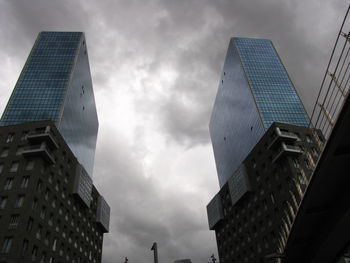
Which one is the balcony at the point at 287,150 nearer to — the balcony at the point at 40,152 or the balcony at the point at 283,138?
the balcony at the point at 283,138

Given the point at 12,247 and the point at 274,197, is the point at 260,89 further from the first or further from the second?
the point at 12,247

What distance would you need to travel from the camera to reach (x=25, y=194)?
173 ft

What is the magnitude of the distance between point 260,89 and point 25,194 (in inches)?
3786

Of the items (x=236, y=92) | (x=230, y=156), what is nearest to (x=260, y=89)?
(x=236, y=92)

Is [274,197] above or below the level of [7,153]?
below

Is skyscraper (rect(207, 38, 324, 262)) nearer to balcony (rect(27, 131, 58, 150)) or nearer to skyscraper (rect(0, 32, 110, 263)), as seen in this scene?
skyscraper (rect(0, 32, 110, 263))

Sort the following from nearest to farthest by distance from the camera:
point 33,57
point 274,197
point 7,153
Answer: point 7,153
point 274,197
point 33,57

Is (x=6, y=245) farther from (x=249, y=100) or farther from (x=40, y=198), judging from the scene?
(x=249, y=100)

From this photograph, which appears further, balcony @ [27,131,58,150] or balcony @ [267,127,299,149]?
balcony @ [267,127,299,149]

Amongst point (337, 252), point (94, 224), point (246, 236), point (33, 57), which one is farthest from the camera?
point (33, 57)

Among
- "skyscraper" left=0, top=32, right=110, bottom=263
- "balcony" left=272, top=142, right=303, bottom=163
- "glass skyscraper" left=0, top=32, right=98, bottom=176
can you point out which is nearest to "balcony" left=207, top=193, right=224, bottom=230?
"skyscraper" left=0, top=32, right=110, bottom=263

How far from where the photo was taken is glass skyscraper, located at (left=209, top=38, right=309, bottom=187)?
4409 inches

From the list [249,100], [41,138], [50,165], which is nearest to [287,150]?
[50,165]

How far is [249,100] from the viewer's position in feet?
394
